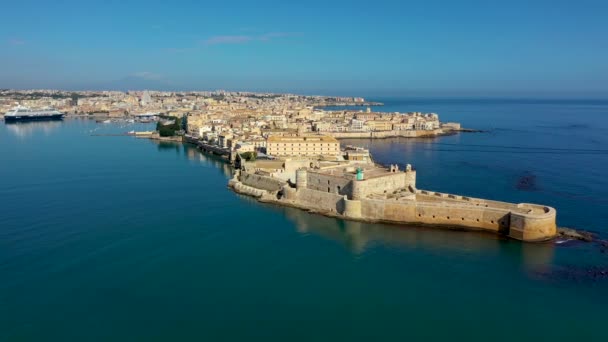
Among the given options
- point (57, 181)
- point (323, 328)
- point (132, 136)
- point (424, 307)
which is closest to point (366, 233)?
point (424, 307)

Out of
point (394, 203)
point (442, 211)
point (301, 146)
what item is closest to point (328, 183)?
point (394, 203)

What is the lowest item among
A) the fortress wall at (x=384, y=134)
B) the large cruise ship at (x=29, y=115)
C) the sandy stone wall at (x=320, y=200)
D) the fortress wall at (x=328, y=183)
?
the sandy stone wall at (x=320, y=200)

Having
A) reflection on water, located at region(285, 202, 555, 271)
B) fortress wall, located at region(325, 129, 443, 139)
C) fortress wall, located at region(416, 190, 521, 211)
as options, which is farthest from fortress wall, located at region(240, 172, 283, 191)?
fortress wall, located at region(325, 129, 443, 139)

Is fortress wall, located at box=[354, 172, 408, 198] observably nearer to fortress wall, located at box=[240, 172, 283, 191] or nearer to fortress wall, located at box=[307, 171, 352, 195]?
fortress wall, located at box=[307, 171, 352, 195]

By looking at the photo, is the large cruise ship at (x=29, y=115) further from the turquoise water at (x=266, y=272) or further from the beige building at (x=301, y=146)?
the beige building at (x=301, y=146)

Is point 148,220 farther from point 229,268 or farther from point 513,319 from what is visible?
point 513,319

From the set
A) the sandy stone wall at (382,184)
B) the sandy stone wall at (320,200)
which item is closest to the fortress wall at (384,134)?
the sandy stone wall at (382,184)

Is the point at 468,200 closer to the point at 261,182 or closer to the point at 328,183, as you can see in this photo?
the point at 328,183
